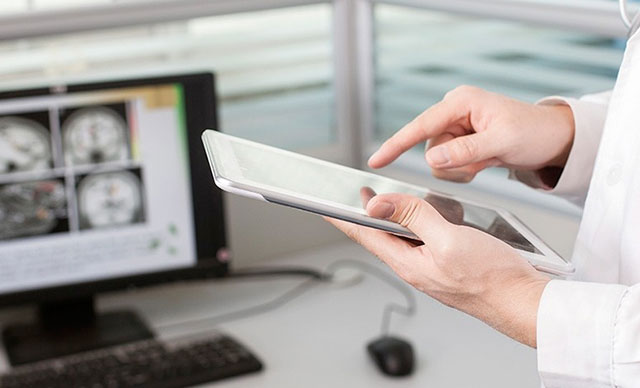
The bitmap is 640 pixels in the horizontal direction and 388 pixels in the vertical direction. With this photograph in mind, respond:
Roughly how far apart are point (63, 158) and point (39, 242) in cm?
12

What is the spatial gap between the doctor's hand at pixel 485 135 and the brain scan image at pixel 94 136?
1.68ft

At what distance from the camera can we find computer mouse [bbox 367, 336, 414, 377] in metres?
1.20

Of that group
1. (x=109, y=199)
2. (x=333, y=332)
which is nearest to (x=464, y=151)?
(x=333, y=332)

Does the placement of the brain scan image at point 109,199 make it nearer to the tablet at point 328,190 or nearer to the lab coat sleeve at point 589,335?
the tablet at point 328,190

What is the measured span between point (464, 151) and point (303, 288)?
63 cm

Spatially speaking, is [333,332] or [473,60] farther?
[473,60]

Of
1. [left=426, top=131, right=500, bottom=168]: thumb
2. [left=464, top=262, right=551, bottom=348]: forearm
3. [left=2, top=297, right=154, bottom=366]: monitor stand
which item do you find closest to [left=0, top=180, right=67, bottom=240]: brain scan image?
[left=2, top=297, right=154, bottom=366]: monitor stand

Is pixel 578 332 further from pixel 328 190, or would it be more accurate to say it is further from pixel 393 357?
pixel 393 357

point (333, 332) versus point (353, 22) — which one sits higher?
point (353, 22)

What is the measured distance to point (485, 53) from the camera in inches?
60.6

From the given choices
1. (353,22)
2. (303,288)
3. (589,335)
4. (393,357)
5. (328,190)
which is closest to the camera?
(589,335)

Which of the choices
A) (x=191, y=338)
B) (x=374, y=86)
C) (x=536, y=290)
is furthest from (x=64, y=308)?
(x=536, y=290)

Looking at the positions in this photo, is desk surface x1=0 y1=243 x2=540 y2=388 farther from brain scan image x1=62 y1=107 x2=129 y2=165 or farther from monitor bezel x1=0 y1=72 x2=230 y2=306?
brain scan image x1=62 y1=107 x2=129 y2=165

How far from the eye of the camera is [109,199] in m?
1.34
